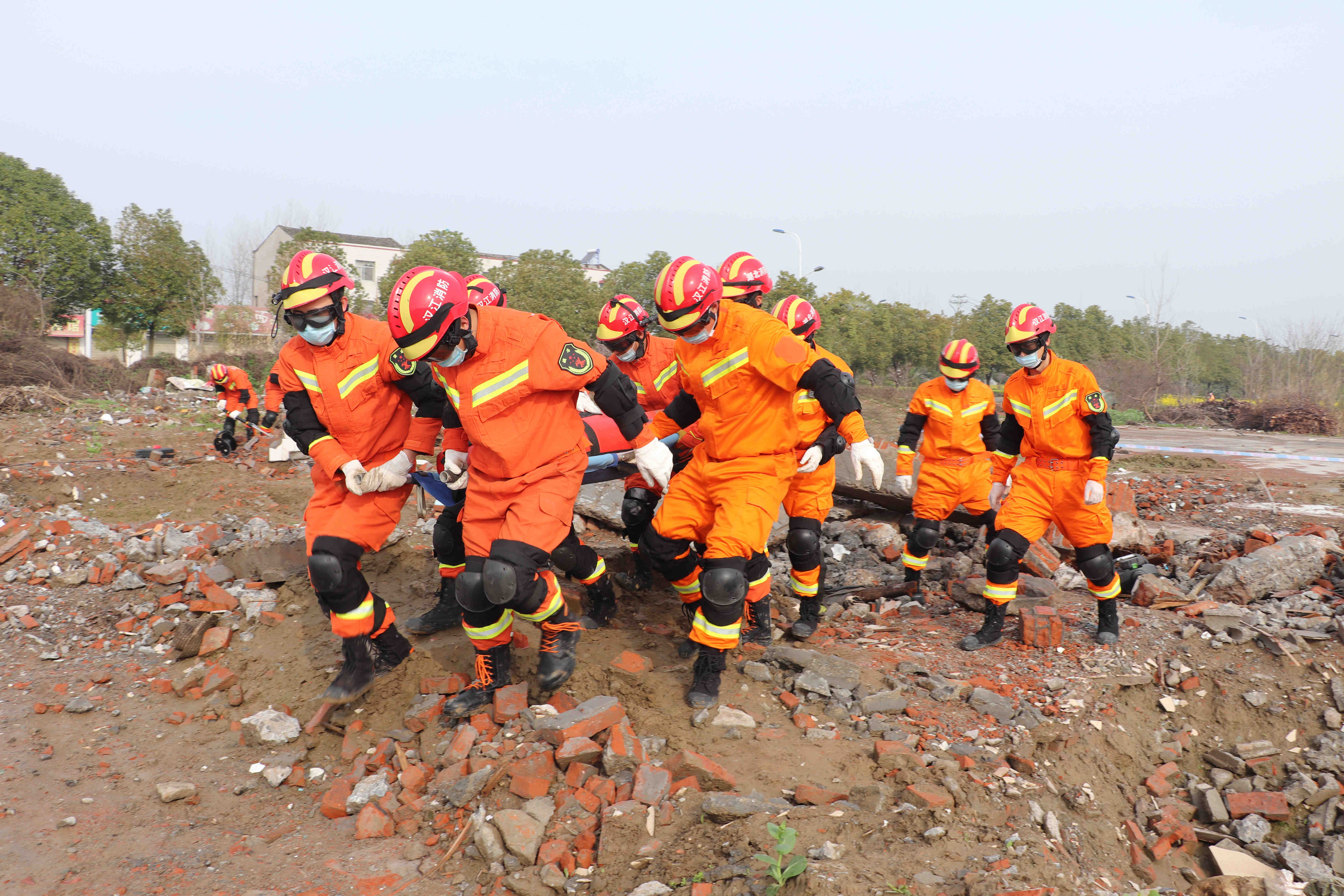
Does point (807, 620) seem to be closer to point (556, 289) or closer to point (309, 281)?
point (309, 281)

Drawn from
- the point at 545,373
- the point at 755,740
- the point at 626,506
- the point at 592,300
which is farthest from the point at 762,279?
the point at 592,300

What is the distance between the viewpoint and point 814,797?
9.72 feet

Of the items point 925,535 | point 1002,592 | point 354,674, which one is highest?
point 925,535

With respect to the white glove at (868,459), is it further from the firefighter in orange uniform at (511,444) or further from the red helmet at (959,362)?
the red helmet at (959,362)

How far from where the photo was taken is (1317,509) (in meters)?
8.98

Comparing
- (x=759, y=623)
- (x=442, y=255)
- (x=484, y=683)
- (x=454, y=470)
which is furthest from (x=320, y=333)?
(x=442, y=255)

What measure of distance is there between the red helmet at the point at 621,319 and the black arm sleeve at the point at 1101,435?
293 cm

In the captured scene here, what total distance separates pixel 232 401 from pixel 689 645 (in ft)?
34.8

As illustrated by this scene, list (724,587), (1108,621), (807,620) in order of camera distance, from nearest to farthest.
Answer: (724,587) < (1108,621) < (807,620)

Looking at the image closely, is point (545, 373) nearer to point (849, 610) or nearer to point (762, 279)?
point (762, 279)

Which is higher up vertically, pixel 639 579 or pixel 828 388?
pixel 828 388

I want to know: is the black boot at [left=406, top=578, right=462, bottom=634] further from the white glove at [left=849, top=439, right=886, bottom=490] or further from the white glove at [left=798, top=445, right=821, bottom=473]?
the white glove at [left=849, top=439, right=886, bottom=490]

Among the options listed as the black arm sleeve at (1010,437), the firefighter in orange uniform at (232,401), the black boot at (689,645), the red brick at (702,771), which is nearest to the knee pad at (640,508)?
the black boot at (689,645)

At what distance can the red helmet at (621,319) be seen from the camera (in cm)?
534
